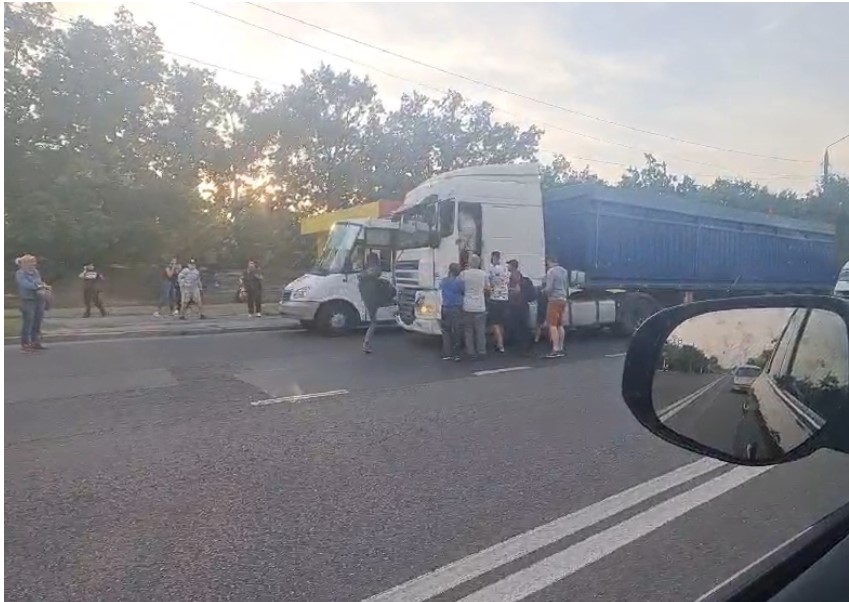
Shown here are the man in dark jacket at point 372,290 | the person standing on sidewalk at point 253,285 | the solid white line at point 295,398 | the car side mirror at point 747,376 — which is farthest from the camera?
the man in dark jacket at point 372,290

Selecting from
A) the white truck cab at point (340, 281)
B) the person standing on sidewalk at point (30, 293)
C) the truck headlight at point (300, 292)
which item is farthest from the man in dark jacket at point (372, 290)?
the person standing on sidewalk at point (30, 293)

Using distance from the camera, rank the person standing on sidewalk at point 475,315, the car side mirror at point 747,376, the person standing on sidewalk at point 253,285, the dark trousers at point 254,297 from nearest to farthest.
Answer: the car side mirror at point 747,376, the person standing on sidewalk at point 253,285, the dark trousers at point 254,297, the person standing on sidewalk at point 475,315

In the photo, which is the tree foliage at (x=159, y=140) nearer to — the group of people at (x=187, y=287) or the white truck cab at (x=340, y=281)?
the group of people at (x=187, y=287)

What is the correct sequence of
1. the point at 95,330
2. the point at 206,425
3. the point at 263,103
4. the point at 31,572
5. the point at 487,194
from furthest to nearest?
1. the point at 487,194
2. the point at 95,330
3. the point at 206,425
4. the point at 263,103
5. the point at 31,572

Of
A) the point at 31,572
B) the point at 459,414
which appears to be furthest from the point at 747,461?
the point at 459,414

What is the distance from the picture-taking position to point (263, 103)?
333cm

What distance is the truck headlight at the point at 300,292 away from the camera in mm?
4746

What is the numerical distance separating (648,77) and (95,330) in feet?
13.7

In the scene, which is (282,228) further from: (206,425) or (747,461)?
(747,461)

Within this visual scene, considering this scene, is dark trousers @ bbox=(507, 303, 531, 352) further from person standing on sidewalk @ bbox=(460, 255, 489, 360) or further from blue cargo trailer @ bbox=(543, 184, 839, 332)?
blue cargo trailer @ bbox=(543, 184, 839, 332)

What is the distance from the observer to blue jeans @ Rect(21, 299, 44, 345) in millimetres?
4039

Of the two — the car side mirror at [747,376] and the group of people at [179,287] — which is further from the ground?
the group of people at [179,287]

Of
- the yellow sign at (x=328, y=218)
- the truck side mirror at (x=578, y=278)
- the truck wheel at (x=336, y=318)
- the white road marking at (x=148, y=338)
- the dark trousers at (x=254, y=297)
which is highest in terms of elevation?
the yellow sign at (x=328, y=218)

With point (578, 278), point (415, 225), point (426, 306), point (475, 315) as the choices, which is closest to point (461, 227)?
point (415, 225)
